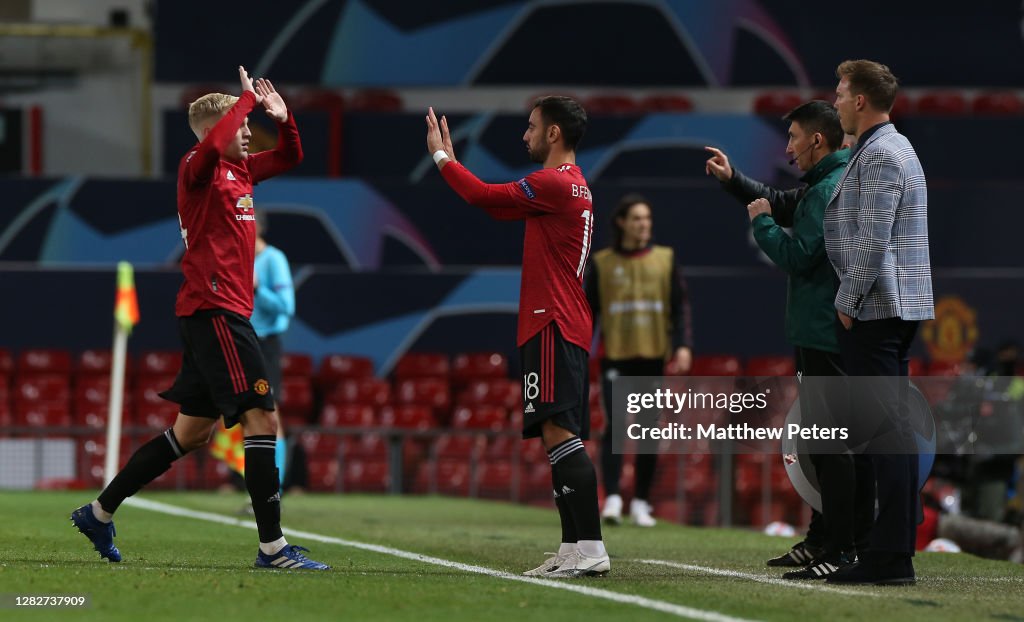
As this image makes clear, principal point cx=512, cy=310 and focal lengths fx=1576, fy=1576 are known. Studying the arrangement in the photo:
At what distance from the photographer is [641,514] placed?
10.9 metres

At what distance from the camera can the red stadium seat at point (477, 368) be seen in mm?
18422

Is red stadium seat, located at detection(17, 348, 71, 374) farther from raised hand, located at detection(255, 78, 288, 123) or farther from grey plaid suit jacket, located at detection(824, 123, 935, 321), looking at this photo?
grey plaid suit jacket, located at detection(824, 123, 935, 321)

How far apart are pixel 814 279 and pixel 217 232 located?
2604mm

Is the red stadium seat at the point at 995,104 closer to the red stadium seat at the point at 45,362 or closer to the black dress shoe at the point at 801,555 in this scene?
the red stadium seat at the point at 45,362

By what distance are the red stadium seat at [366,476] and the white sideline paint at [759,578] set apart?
8.42 m

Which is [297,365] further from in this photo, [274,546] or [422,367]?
[274,546]

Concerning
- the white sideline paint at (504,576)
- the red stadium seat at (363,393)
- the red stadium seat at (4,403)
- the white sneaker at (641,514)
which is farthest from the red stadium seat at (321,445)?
the white sneaker at (641,514)

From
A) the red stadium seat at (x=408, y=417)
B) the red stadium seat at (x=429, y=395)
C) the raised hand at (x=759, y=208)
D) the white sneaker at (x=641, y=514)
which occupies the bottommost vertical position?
the white sneaker at (x=641, y=514)

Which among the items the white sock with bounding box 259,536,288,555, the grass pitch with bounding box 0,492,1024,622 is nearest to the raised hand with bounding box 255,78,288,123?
the white sock with bounding box 259,536,288,555

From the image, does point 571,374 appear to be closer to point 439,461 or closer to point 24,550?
point 24,550

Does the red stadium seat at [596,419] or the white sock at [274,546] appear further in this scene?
the red stadium seat at [596,419]

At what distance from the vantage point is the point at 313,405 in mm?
18344

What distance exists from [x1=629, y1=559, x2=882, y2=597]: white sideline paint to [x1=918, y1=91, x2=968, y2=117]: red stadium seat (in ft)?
54.4

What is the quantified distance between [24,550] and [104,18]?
19.1m
